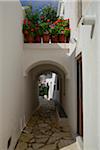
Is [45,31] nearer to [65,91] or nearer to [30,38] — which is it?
[30,38]

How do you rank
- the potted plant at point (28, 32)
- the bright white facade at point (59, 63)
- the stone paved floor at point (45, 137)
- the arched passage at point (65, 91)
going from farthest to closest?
the potted plant at point (28, 32) → the arched passage at point (65, 91) → the stone paved floor at point (45, 137) → the bright white facade at point (59, 63)

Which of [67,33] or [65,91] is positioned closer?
[67,33]

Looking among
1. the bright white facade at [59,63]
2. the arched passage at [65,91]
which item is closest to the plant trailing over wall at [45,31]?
the bright white facade at [59,63]

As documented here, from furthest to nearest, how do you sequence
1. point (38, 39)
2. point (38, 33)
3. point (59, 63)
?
point (38, 33) < point (38, 39) < point (59, 63)

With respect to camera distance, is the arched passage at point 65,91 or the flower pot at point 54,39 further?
the flower pot at point 54,39

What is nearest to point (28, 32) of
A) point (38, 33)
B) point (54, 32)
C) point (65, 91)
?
point (38, 33)

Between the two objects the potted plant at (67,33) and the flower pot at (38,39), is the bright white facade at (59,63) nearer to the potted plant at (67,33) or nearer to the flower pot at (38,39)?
the flower pot at (38,39)

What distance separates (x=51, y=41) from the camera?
317 inches

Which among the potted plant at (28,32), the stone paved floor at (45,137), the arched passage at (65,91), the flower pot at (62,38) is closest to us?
the stone paved floor at (45,137)

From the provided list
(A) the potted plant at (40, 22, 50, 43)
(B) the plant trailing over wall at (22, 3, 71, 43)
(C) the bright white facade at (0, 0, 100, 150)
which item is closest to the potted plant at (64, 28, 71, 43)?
(B) the plant trailing over wall at (22, 3, 71, 43)

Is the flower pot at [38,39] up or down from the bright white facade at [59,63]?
up

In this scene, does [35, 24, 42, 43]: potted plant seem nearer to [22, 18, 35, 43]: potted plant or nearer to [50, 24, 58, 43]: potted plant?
[22, 18, 35, 43]: potted plant
